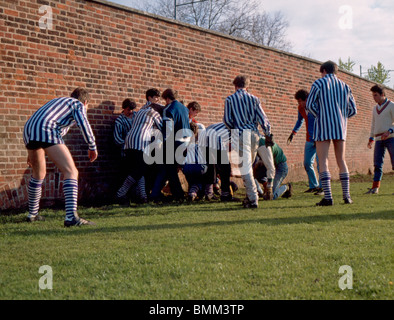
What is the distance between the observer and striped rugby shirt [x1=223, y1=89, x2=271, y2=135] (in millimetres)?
7086

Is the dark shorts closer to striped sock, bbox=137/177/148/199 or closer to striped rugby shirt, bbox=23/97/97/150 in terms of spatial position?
striped rugby shirt, bbox=23/97/97/150

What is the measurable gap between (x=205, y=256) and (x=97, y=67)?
18.3 feet

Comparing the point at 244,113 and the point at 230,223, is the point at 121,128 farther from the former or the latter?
the point at 230,223

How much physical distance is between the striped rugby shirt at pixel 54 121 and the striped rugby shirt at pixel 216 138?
120 inches

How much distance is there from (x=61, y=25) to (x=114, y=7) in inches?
51.0

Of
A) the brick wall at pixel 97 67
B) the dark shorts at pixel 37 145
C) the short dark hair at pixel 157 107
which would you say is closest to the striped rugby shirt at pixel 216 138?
the short dark hair at pixel 157 107

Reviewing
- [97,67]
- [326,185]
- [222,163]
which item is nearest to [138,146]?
[222,163]

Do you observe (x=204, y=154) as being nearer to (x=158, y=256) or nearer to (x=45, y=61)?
(x=45, y=61)

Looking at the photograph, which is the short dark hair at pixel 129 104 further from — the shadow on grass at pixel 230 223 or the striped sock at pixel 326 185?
the striped sock at pixel 326 185

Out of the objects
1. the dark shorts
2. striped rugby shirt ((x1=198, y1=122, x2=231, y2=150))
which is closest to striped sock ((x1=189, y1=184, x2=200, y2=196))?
striped rugby shirt ((x1=198, y1=122, x2=231, y2=150))

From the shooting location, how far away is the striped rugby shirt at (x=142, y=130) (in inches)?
309

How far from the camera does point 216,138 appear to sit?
8.16 metres

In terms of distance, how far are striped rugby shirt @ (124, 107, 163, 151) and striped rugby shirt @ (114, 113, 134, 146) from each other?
12.1 inches
